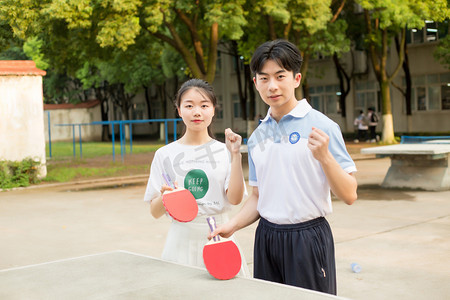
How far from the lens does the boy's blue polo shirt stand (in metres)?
2.63

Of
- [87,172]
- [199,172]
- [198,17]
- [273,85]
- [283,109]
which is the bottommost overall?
[87,172]

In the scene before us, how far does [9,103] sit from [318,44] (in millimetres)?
10502

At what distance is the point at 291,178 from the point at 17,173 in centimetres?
1189

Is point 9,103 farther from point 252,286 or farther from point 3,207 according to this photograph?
point 252,286

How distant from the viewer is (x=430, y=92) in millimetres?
29125

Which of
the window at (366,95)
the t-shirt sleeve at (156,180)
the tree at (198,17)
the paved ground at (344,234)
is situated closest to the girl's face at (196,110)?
the t-shirt sleeve at (156,180)

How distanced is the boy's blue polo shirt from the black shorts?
0.17 feet

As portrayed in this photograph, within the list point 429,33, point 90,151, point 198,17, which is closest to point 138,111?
point 90,151

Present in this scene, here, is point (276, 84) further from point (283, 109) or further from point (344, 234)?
point (344, 234)

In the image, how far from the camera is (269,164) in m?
2.72

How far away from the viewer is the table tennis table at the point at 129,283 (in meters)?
2.41

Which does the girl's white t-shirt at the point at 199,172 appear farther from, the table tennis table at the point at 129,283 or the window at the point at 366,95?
the window at the point at 366,95

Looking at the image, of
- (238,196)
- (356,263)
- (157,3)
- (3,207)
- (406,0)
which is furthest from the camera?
(406,0)

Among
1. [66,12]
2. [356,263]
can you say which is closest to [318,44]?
[66,12]
